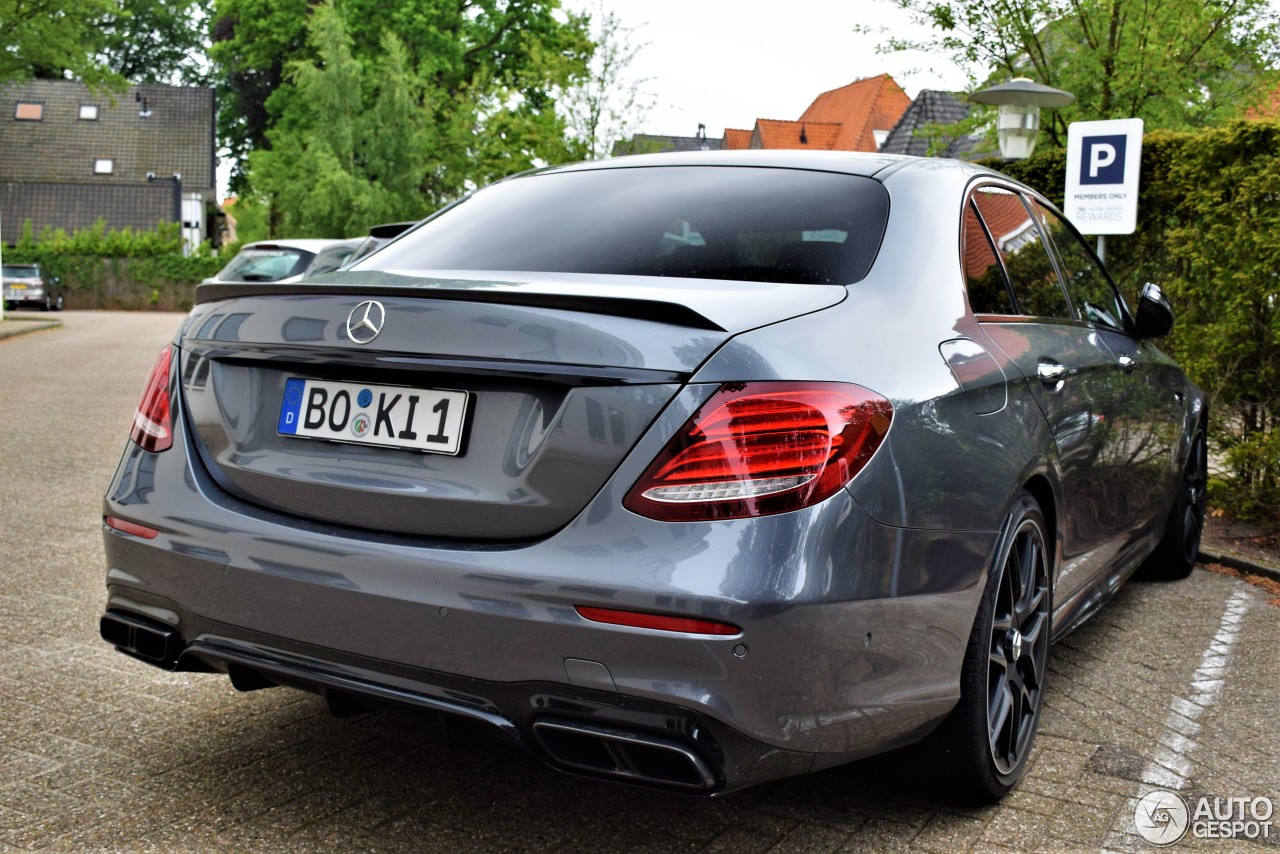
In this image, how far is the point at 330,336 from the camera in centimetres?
269

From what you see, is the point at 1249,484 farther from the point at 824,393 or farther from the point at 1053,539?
the point at 824,393

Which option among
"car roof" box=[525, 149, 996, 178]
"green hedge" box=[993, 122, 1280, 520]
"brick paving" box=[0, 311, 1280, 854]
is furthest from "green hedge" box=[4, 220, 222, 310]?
"car roof" box=[525, 149, 996, 178]

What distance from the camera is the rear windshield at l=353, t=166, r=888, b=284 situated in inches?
118

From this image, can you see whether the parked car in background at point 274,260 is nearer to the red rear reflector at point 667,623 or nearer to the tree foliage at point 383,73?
the red rear reflector at point 667,623

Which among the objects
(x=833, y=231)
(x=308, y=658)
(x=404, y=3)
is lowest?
(x=308, y=658)

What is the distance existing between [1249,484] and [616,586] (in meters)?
5.54

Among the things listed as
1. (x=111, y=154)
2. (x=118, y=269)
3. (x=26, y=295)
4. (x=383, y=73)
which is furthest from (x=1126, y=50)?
(x=111, y=154)

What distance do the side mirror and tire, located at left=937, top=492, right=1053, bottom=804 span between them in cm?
158

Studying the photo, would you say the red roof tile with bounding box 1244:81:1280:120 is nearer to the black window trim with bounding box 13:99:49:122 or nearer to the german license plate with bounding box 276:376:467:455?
the german license plate with bounding box 276:376:467:455

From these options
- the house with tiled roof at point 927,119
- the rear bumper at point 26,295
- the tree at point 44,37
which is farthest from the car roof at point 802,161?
the rear bumper at point 26,295

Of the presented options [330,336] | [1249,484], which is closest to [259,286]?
[330,336]

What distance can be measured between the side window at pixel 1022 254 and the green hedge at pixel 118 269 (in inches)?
1673

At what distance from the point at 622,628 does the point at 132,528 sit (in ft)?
4.04

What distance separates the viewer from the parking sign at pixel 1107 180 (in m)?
8.58
